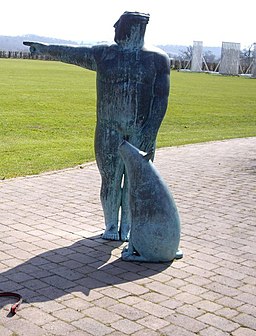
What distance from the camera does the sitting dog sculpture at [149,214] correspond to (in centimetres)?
643

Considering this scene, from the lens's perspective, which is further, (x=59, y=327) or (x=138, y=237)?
(x=138, y=237)

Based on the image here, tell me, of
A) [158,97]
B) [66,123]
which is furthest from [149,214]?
[66,123]

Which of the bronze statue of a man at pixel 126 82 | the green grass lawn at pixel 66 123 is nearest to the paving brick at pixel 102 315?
the bronze statue of a man at pixel 126 82

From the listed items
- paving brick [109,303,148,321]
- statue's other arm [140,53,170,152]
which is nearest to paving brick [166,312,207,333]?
paving brick [109,303,148,321]

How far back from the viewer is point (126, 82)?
661cm

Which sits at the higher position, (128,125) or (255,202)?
(128,125)

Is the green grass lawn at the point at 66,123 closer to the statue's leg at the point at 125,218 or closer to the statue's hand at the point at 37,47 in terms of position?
the statue's leg at the point at 125,218

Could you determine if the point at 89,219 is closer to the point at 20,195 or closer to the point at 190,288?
the point at 20,195

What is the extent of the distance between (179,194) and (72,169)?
2.54 m

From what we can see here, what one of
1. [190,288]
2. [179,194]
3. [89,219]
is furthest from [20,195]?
[190,288]

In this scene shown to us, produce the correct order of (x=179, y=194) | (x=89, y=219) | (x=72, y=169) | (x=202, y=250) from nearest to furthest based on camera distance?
(x=202, y=250) → (x=89, y=219) → (x=179, y=194) → (x=72, y=169)

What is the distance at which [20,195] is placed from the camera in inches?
364

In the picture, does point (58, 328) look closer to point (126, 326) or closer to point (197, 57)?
point (126, 326)

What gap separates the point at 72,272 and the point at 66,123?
12.9 m
